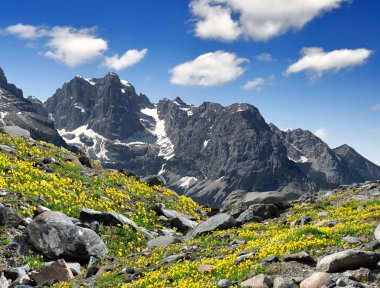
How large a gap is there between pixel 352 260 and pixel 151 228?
61.4 ft

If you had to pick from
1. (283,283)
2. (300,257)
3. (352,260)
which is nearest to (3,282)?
(283,283)

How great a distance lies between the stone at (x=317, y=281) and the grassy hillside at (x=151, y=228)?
1.61 meters

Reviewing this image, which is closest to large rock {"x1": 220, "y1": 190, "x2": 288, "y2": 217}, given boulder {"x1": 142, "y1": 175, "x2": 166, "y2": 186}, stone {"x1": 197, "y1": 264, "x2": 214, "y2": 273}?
boulder {"x1": 142, "y1": 175, "x2": 166, "y2": 186}

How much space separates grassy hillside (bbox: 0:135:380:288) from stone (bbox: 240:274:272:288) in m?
0.80

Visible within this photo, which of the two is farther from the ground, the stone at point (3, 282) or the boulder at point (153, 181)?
the boulder at point (153, 181)

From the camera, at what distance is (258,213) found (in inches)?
1264

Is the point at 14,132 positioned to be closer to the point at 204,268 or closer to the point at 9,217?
the point at 9,217

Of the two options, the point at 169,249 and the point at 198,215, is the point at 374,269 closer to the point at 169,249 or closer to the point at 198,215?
the point at 169,249

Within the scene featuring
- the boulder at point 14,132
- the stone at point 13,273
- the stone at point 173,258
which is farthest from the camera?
the boulder at point 14,132

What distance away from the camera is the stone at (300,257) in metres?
13.5

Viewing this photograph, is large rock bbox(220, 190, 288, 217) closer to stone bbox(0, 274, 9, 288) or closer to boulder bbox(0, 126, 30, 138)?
stone bbox(0, 274, 9, 288)

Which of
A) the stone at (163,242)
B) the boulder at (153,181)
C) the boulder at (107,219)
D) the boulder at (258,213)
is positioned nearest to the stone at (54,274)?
the stone at (163,242)

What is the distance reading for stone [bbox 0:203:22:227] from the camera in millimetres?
20859

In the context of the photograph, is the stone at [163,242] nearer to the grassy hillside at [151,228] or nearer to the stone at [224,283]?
the grassy hillside at [151,228]
